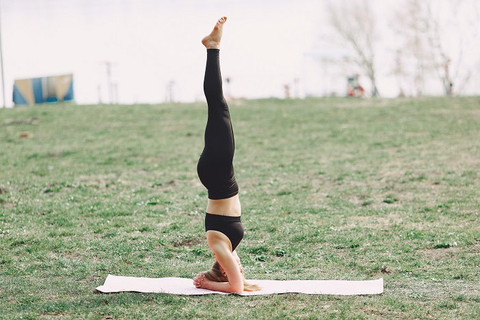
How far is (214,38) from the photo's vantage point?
7227 millimetres

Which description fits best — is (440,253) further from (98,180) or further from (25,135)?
(25,135)

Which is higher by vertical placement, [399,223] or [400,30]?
[400,30]

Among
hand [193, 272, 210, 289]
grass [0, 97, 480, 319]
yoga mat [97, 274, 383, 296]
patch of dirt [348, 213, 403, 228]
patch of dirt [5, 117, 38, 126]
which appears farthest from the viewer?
patch of dirt [5, 117, 38, 126]

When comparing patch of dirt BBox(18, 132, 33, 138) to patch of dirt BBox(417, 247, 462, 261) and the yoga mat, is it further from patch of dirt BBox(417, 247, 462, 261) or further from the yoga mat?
patch of dirt BBox(417, 247, 462, 261)

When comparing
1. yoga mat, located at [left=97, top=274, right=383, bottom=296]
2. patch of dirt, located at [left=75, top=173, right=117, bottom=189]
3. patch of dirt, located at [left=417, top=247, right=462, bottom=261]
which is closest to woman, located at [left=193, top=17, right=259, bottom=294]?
yoga mat, located at [left=97, top=274, right=383, bottom=296]

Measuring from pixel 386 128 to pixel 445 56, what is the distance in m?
35.0

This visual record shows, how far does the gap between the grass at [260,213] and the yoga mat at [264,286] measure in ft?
0.68

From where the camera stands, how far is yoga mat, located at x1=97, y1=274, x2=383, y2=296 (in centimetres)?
714

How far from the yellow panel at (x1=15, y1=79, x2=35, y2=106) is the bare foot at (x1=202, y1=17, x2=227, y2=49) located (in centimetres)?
2630

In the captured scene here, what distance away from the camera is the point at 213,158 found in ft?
23.0

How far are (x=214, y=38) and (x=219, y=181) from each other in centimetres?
174

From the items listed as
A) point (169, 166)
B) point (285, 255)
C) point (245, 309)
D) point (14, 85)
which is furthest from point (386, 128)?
point (14, 85)

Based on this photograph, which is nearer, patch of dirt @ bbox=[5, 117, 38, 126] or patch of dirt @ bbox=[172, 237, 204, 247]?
patch of dirt @ bbox=[172, 237, 204, 247]

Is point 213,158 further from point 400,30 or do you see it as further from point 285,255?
point 400,30
